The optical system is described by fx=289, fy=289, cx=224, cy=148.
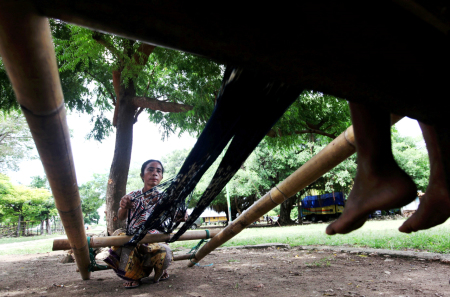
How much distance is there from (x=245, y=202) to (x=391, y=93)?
19543mm

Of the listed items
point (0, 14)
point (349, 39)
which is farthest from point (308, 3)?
point (0, 14)

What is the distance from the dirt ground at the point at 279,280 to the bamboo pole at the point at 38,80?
188 cm

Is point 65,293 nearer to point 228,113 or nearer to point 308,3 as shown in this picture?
point 228,113

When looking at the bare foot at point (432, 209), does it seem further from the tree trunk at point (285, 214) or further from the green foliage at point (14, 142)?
the green foliage at point (14, 142)

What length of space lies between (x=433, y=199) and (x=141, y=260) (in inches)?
101

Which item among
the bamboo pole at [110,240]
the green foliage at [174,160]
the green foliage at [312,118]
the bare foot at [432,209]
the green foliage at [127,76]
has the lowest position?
the bamboo pole at [110,240]

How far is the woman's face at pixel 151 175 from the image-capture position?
9.71 ft

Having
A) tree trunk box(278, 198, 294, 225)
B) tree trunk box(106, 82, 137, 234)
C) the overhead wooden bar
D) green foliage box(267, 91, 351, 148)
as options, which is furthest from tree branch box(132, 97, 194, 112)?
tree trunk box(278, 198, 294, 225)

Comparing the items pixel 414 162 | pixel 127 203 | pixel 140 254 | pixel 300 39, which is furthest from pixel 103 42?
pixel 414 162

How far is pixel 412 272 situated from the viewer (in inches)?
113

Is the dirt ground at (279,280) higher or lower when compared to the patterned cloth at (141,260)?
lower

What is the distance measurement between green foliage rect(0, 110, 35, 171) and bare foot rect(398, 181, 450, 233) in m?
17.8

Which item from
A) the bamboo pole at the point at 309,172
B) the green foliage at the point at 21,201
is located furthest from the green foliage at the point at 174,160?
the bamboo pole at the point at 309,172

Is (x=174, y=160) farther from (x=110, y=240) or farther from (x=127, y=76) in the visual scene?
(x=110, y=240)
